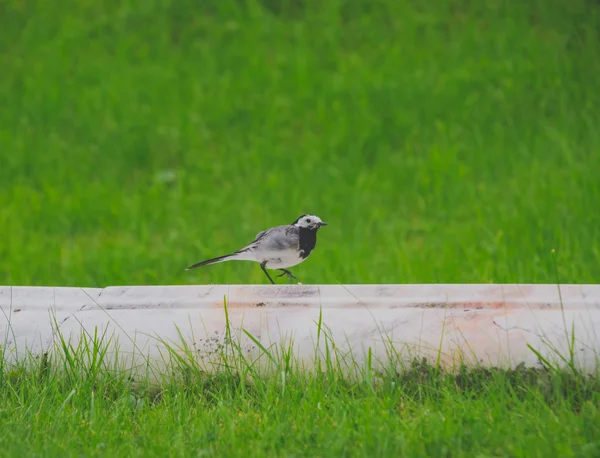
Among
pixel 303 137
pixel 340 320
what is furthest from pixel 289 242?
pixel 303 137

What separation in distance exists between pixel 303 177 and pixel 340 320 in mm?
4494

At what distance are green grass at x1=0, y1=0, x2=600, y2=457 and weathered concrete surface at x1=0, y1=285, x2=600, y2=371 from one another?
0.13 m

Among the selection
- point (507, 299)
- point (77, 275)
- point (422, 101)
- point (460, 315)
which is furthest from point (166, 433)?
point (422, 101)

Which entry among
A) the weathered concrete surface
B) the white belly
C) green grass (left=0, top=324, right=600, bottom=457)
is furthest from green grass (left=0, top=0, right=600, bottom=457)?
the white belly

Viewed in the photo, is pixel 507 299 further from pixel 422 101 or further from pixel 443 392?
pixel 422 101

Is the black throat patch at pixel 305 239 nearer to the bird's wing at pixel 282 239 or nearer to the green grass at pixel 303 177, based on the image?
the bird's wing at pixel 282 239

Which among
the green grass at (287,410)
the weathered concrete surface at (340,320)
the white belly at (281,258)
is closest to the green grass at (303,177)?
the green grass at (287,410)

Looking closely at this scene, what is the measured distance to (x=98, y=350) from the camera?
3680 mm

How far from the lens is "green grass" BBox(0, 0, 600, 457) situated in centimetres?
323

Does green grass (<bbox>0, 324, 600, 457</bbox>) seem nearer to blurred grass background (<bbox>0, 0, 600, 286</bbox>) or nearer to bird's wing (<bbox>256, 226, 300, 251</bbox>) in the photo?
bird's wing (<bbox>256, 226, 300, 251</bbox>)

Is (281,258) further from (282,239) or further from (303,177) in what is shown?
(303,177)

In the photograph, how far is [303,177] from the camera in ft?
26.2

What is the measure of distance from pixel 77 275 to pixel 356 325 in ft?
12.1

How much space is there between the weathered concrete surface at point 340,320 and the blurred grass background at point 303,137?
177 cm
